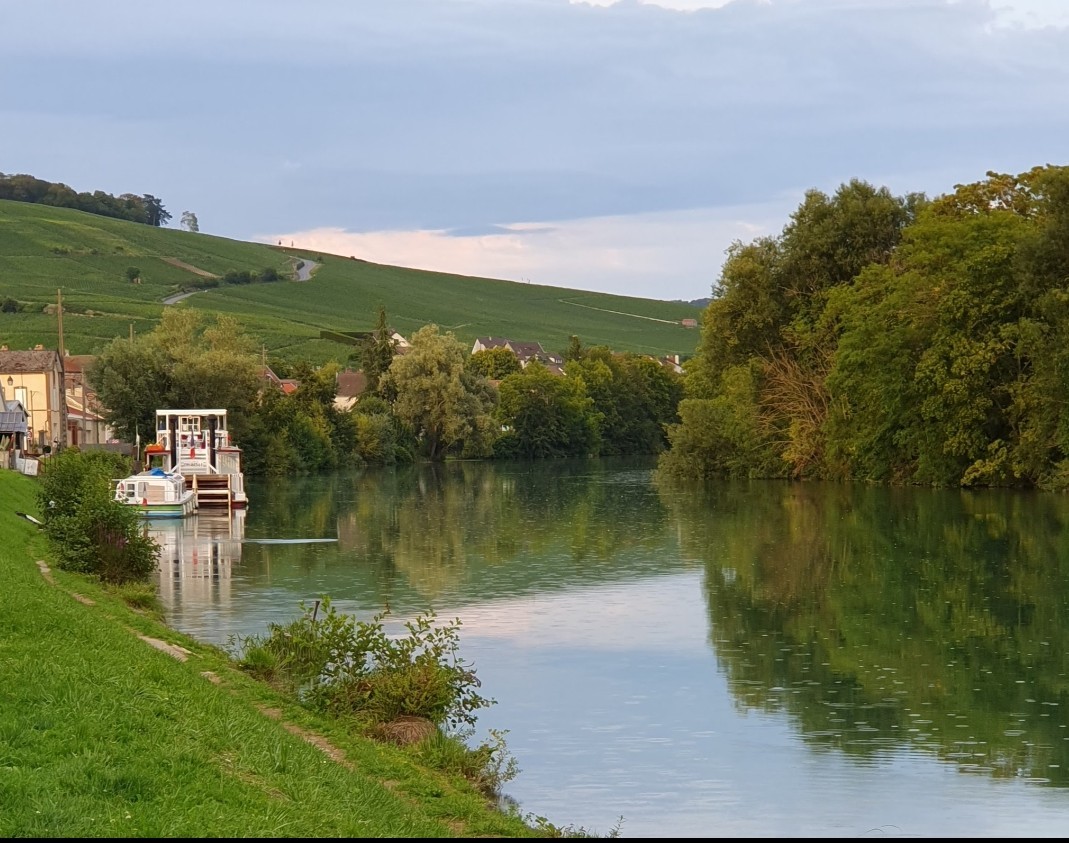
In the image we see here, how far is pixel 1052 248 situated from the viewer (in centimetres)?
4681

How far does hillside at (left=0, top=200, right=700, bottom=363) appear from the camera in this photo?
451ft

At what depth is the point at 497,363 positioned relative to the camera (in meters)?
128

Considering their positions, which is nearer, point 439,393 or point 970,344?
point 970,344

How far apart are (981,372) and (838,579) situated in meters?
24.8

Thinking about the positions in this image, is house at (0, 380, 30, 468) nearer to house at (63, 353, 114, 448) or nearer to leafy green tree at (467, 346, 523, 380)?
house at (63, 353, 114, 448)

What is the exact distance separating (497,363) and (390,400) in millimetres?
26454

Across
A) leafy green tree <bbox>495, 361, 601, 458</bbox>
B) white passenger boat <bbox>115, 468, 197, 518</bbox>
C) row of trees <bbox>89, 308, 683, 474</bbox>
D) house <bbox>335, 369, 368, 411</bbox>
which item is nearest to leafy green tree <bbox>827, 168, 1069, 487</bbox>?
white passenger boat <bbox>115, 468, 197, 518</bbox>

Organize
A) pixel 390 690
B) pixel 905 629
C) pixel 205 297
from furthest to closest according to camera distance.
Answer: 1. pixel 205 297
2. pixel 905 629
3. pixel 390 690

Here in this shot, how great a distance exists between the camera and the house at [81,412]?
92.1 meters

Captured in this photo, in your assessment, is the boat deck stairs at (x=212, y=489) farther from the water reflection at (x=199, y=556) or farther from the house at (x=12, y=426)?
the house at (x=12, y=426)

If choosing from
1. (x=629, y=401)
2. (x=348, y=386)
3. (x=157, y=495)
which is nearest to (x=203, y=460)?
(x=157, y=495)

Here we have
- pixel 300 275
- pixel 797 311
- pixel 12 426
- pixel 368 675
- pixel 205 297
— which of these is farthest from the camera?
pixel 300 275

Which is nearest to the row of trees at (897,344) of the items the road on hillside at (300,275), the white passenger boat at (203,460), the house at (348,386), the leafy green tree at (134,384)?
the white passenger boat at (203,460)

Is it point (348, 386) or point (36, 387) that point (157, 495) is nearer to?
point (36, 387)
